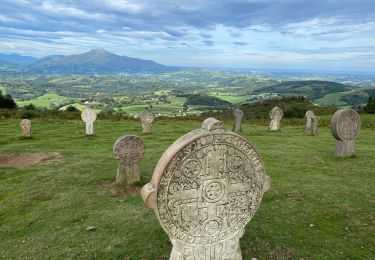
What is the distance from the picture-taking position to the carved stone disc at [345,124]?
16.6 m

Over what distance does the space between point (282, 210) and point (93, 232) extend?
18.2 ft

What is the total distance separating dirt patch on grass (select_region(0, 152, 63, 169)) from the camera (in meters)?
17.8

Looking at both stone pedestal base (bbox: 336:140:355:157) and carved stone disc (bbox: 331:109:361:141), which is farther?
stone pedestal base (bbox: 336:140:355:157)

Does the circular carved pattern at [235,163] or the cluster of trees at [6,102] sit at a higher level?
the circular carved pattern at [235,163]

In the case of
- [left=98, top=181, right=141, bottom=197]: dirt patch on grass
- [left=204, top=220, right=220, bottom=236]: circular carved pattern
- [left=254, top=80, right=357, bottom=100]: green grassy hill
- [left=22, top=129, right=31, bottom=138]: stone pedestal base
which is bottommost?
[left=254, top=80, right=357, bottom=100]: green grassy hill

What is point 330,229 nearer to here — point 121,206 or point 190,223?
point 190,223

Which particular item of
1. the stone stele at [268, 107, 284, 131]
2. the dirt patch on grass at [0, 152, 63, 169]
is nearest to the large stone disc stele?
the dirt patch on grass at [0, 152, 63, 169]

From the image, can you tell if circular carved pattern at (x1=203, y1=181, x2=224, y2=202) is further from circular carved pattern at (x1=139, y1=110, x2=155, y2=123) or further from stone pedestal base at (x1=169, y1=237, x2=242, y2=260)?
circular carved pattern at (x1=139, y1=110, x2=155, y2=123)

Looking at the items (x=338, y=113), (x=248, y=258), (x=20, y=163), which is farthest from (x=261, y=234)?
(x=20, y=163)

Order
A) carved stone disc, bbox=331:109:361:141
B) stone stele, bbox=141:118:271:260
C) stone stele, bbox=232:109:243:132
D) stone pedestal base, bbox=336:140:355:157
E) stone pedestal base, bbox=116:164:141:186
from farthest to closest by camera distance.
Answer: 1. stone stele, bbox=232:109:243:132
2. stone pedestal base, bbox=336:140:355:157
3. carved stone disc, bbox=331:109:361:141
4. stone pedestal base, bbox=116:164:141:186
5. stone stele, bbox=141:118:271:260

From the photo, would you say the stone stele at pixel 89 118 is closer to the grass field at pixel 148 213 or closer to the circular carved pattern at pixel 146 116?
the circular carved pattern at pixel 146 116

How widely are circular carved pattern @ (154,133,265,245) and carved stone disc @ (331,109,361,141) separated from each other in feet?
36.0

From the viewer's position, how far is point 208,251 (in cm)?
702

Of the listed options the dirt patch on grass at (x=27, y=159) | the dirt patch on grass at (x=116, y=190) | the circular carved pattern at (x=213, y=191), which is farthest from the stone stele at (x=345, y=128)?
the dirt patch on grass at (x=27, y=159)
